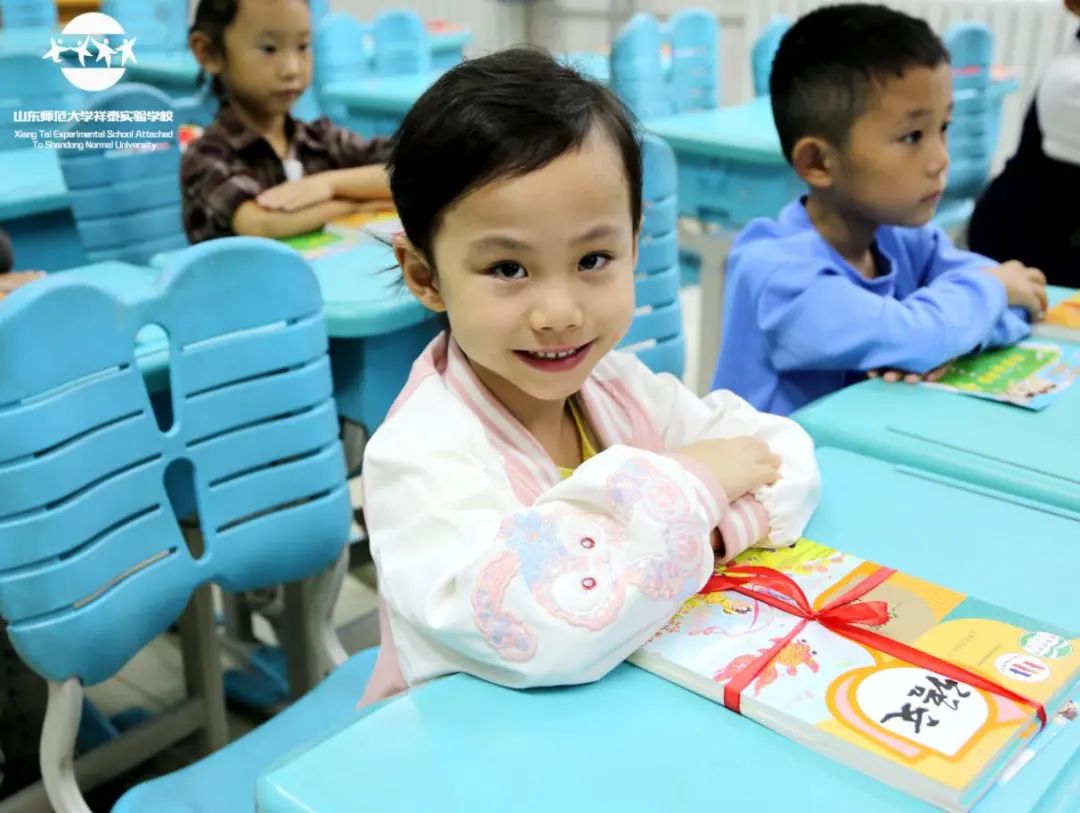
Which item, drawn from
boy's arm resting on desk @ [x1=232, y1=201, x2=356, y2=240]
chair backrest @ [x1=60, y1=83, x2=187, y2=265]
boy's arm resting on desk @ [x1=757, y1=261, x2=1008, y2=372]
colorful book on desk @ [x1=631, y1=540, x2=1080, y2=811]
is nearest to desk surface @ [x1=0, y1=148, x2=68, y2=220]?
chair backrest @ [x1=60, y1=83, x2=187, y2=265]

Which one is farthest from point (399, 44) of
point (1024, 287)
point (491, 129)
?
point (491, 129)

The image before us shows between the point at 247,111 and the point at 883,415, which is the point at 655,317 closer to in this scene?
the point at 883,415

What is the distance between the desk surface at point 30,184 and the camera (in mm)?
2146

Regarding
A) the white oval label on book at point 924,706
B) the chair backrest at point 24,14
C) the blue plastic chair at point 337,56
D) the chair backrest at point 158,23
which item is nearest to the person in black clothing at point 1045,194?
the white oval label on book at point 924,706

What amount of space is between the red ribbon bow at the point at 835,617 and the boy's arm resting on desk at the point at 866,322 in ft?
1.76

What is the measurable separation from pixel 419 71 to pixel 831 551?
140 inches

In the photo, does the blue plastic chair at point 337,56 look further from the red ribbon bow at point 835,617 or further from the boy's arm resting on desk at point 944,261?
the red ribbon bow at point 835,617

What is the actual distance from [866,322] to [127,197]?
1.38 meters

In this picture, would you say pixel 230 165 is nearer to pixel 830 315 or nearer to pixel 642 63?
pixel 830 315

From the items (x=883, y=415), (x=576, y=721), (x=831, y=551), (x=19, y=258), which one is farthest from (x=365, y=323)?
(x=19, y=258)

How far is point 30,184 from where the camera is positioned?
87.3 inches

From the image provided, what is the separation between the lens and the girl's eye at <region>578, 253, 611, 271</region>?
2.86 ft

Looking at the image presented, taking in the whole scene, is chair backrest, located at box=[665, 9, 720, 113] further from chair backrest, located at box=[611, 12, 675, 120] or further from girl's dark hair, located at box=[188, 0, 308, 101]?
girl's dark hair, located at box=[188, 0, 308, 101]

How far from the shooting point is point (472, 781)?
2.13ft
